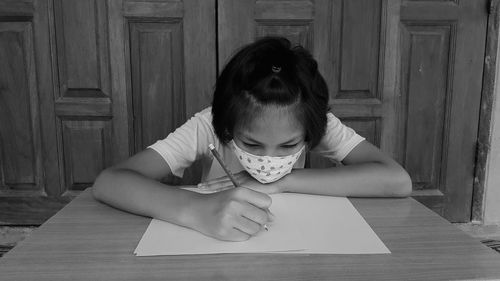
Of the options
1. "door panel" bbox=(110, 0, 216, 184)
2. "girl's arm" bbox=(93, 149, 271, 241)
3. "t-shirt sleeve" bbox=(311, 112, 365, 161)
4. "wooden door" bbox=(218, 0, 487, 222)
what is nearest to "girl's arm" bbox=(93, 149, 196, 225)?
"girl's arm" bbox=(93, 149, 271, 241)

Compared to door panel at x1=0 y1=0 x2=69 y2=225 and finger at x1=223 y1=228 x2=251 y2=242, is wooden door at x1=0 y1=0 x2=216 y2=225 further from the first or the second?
finger at x1=223 y1=228 x2=251 y2=242

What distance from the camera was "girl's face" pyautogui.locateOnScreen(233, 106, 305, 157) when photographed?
3.04 feet

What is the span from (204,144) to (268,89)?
0.34 metres

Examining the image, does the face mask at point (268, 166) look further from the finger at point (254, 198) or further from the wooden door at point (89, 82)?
the wooden door at point (89, 82)

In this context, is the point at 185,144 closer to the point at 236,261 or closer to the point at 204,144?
the point at 204,144

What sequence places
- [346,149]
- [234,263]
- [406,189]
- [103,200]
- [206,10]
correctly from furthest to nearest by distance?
[206,10]
[346,149]
[406,189]
[103,200]
[234,263]

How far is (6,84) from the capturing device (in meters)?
1.74

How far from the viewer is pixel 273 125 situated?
3.03 ft

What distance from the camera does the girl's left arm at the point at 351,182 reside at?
0.93 metres

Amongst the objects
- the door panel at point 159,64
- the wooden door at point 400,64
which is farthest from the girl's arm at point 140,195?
the wooden door at point 400,64

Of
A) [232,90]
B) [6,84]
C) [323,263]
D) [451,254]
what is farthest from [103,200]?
[6,84]

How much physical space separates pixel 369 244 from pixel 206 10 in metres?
1.26

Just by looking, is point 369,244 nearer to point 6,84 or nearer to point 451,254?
point 451,254

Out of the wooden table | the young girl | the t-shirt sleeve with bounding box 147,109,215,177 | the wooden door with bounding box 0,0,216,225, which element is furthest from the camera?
the wooden door with bounding box 0,0,216,225
